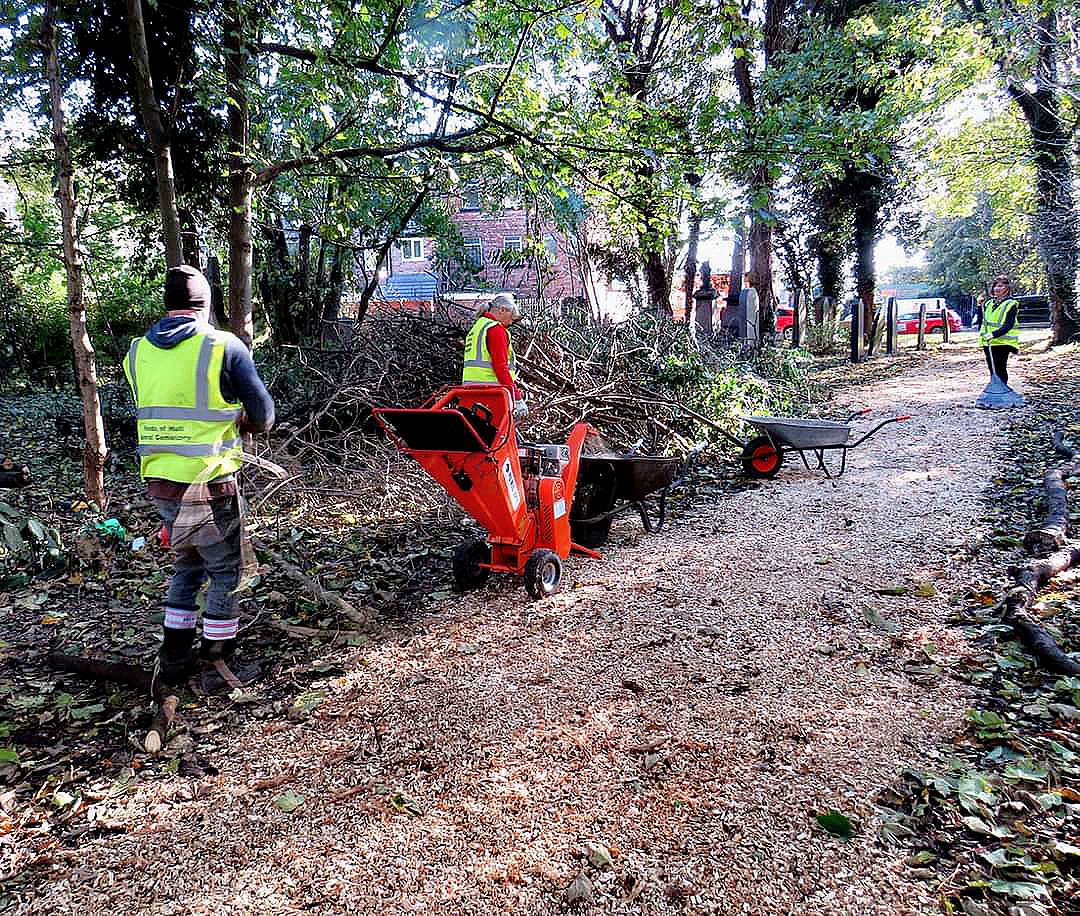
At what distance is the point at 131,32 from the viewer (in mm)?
5508

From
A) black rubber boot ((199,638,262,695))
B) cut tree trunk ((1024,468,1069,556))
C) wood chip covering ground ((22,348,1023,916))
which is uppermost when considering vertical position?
cut tree trunk ((1024,468,1069,556))

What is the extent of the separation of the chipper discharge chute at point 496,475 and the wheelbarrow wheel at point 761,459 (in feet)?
10.7

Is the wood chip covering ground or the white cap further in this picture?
the white cap

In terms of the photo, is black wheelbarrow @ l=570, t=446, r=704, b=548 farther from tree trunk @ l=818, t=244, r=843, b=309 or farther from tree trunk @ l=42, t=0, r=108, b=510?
tree trunk @ l=818, t=244, r=843, b=309

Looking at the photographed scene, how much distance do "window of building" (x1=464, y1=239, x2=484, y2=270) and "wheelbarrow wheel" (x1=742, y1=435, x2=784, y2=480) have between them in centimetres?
668

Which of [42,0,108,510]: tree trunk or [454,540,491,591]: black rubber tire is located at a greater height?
[42,0,108,510]: tree trunk

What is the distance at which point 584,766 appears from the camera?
112 inches

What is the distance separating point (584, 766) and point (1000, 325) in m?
10.8

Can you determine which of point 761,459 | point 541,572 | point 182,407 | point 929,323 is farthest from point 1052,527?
point 929,323

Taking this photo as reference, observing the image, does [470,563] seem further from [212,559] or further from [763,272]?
[763,272]

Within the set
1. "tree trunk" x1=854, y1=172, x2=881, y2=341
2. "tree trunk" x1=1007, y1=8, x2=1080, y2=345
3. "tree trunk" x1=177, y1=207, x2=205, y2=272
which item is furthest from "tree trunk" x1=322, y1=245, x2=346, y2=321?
"tree trunk" x1=854, y1=172, x2=881, y2=341

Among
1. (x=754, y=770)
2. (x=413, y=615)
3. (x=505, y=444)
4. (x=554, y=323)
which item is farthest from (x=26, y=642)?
(x=554, y=323)

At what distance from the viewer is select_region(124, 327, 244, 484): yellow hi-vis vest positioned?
10.8 feet

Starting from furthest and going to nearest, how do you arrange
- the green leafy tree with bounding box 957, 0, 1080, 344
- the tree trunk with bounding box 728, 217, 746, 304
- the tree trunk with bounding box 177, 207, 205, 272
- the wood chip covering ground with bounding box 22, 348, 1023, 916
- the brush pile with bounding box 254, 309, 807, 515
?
the tree trunk with bounding box 728, 217, 746, 304
the green leafy tree with bounding box 957, 0, 1080, 344
the tree trunk with bounding box 177, 207, 205, 272
the brush pile with bounding box 254, 309, 807, 515
the wood chip covering ground with bounding box 22, 348, 1023, 916
